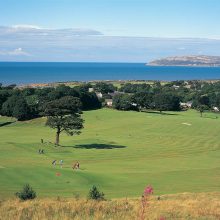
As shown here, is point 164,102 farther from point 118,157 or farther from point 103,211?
point 103,211

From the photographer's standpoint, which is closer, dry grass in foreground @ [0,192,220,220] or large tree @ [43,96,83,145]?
dry grass in foreground @ [0,192,220,220]

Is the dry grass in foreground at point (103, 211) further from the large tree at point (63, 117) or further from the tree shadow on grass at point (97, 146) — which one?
the large tree at point (63, 117)

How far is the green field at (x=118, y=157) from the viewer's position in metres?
35.0

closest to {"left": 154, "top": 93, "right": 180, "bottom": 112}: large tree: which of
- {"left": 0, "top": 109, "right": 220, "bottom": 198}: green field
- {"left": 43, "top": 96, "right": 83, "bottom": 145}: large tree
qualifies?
{"left": 0, "top": 109, "right": 220, "bottom": 198}: green field

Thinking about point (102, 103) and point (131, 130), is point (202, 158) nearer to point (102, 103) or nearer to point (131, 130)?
point (131, 130)

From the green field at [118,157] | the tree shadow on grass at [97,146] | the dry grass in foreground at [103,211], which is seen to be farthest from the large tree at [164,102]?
the dry grass in foreground at [103,211]

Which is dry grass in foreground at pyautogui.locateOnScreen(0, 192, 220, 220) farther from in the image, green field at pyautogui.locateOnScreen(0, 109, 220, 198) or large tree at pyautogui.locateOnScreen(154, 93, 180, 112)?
large tree at pyautogui.locateOnScreen(154, 93, 180, 112)

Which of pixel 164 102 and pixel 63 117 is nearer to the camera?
pixel 63 117

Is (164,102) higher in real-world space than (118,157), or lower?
higher

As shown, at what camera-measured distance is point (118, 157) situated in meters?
53.7

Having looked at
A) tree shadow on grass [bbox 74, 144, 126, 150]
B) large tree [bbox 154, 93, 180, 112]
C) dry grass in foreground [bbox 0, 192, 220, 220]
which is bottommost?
tree shadow on grass [bbox 74, 144, 126, 150]

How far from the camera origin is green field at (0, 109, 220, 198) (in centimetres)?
3503

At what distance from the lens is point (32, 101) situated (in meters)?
109

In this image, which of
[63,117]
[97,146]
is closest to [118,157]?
[97,146]
